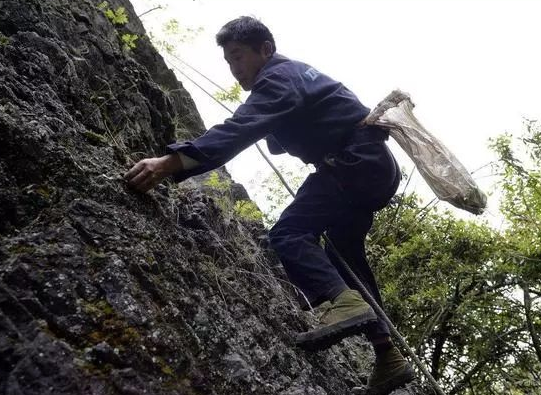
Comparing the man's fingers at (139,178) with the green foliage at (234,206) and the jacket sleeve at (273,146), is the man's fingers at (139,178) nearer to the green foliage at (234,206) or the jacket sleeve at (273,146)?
the jacket sleeve at (273,146)

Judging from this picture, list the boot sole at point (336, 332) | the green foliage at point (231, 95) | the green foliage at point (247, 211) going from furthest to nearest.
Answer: the green foliage at point (231, 95) < the green foliage at point (247, 211) < the boot sole at point (336, 332)

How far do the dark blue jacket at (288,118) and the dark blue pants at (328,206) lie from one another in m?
0.15

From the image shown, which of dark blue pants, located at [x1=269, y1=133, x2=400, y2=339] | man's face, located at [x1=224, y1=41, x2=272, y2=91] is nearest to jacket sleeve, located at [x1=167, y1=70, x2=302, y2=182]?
man's face, located at [x1=224, y1=41, x2=272, y2=91]

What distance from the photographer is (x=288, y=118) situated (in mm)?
3197

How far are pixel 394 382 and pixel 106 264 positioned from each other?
2.10 metres

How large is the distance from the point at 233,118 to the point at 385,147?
1159 millimetres

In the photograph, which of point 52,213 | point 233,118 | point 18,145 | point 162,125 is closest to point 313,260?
point 233,118

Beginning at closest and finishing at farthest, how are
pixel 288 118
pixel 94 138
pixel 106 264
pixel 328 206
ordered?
pixel 106 264 < pixel 94 138 < pixel 288 118 < pixel 328 206

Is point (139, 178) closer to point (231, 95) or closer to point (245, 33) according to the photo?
point (245, 33)

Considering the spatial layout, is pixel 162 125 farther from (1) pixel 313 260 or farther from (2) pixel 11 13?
(1) pixel 313 260

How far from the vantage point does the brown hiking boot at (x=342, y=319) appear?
282 cm

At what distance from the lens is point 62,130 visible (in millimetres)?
2721

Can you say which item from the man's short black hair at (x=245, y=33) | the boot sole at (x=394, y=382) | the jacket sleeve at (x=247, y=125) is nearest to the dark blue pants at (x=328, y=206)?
the boot sole at (x=394, y=382)

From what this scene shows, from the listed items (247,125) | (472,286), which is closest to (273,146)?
(247,125)
